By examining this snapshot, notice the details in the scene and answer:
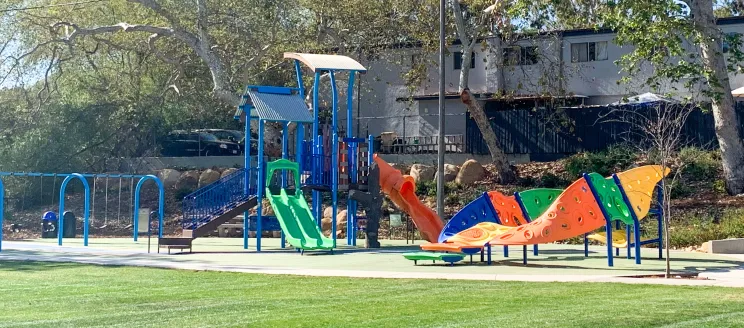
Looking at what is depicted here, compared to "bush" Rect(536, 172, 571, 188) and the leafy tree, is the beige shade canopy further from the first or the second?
"bush" Rect(536, 172, 571, 188)

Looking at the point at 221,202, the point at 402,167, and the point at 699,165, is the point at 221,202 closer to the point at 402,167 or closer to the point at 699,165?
the point at 402,167

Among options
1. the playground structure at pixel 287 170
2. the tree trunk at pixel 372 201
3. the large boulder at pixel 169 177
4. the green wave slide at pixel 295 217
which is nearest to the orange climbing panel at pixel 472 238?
the green wave slide at pixel 295 217

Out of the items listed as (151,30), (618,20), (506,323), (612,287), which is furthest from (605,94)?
(506,323)

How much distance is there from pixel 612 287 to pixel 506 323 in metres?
4.74

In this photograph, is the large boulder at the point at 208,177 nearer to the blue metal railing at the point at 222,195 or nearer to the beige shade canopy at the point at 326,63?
the blue metal railing at the point at 222,195

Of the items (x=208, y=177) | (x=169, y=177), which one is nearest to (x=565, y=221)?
(x=208, y=177)

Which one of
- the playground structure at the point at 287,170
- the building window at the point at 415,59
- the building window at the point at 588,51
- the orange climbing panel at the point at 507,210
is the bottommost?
the orange climbing panel at the point at 507,210

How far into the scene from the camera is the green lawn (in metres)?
13.0

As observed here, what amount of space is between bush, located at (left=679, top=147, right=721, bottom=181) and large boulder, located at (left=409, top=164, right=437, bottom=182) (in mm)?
8968

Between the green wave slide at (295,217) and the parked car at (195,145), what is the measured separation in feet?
68.8

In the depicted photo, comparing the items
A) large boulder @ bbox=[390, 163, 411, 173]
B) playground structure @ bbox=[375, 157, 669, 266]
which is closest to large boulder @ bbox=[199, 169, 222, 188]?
large boulder @ bbox=[390, 163, 411, 173]

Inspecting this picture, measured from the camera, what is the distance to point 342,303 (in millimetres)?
14953

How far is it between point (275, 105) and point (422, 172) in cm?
1208

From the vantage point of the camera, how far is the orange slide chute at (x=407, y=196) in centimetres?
2750
